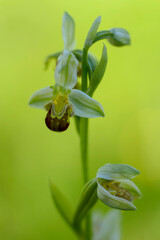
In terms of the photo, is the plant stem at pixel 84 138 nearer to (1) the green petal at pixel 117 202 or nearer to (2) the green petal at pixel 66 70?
(2) the green petal at pixel 66 70

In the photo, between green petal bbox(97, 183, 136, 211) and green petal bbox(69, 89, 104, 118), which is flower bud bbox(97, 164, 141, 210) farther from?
green petal bbox(69, 89, 104, 118)

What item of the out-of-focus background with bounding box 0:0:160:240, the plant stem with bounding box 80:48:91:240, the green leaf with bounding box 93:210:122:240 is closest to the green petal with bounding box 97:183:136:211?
the plant stem with bounding box 80:48:91:240

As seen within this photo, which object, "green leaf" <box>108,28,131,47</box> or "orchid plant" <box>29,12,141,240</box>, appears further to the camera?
"green leaf" <box>108,28,131,47</box>

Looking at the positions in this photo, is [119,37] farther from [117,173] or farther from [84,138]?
[117,173]

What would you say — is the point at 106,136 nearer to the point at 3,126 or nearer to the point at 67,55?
the point at 3,126

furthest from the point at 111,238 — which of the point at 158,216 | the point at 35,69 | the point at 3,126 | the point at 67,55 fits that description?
the point at 35,69

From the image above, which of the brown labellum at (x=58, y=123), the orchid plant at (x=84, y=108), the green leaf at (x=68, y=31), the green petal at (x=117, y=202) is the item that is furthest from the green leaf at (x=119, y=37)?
the green petal at (x=117, y=202)
